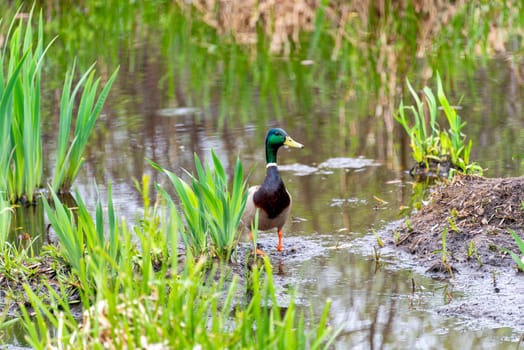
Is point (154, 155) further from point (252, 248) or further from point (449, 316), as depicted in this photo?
point (449, 316)

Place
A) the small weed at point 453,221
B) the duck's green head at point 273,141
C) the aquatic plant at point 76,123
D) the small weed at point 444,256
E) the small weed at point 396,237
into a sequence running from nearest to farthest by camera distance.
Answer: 1. the small weed at point 444,256
2. the small weed at point 453,221
3. the small weed at point 396,237
4. the duck's green head at point 273,141
5. the aquatic plant at point 76,123

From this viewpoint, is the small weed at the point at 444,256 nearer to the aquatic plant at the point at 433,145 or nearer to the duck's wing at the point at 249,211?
the duck's wing at the point at 249,211

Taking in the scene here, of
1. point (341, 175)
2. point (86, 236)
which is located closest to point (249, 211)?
point (86, 236)

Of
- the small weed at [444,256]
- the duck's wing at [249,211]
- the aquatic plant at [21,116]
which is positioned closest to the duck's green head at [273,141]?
the duck's wing at [249,211]

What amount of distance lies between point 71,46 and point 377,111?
5.20 m

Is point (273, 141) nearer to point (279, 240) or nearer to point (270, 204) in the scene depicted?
point (270, 204)

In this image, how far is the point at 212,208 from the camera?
18.4 ft

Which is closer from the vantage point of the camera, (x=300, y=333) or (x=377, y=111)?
(x=300, y=333)

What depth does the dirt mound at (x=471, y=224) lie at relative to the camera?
5.88m

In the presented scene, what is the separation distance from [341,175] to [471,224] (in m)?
1.98

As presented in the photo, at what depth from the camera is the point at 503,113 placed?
9.59 m

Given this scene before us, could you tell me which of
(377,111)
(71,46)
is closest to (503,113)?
(377,111)

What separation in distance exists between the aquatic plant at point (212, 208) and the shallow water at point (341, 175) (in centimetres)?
44

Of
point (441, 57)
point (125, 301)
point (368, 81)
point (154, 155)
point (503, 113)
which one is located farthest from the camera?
point (441, 57)
